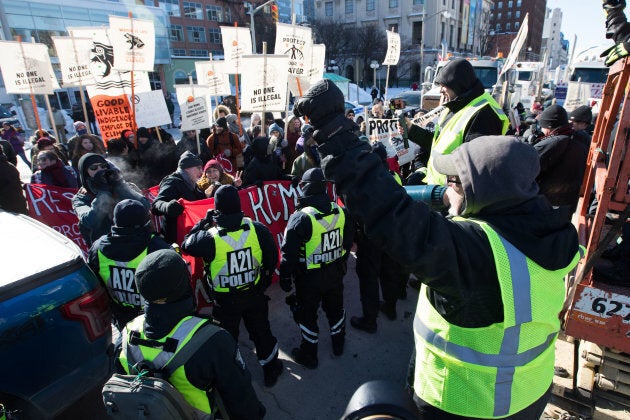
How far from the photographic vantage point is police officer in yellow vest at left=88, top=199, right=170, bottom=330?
9.06ft

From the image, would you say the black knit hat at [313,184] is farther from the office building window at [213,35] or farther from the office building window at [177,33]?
the office building window at [213,35]

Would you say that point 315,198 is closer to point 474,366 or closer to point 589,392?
Result: point 474,366

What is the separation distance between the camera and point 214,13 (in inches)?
1956

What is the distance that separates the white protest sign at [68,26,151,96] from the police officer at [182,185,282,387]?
572cm

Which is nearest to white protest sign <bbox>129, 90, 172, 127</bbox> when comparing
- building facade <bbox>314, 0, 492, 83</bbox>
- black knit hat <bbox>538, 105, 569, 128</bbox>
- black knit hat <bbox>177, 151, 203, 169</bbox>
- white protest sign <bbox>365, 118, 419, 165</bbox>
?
black knit hat <bbox>177, 151, 203, 169</bbox>

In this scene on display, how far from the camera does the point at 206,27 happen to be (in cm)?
4872

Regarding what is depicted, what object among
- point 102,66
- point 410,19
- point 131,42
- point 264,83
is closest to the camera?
point 264,83

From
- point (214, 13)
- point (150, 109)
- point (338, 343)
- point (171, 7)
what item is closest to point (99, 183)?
point (338, 343)

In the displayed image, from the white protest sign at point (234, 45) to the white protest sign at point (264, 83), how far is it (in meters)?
1.81

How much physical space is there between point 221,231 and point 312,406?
5.39 feet

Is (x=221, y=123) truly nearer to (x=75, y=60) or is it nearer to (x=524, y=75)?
(x=75, y=60)

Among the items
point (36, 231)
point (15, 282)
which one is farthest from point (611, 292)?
point (36, 231)

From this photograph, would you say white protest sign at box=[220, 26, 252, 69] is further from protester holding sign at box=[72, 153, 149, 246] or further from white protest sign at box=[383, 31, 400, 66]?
protester holding sign at box=[72, 153, 149, 246]

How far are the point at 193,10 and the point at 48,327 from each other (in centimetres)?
5377
